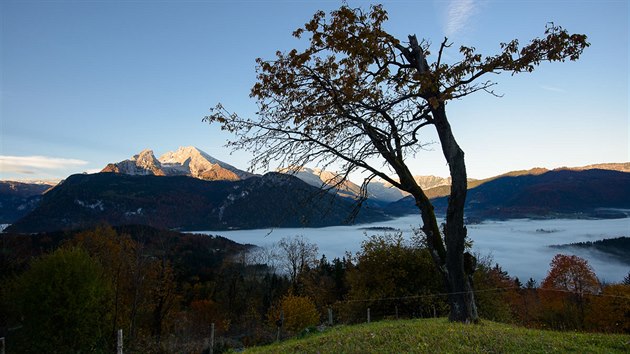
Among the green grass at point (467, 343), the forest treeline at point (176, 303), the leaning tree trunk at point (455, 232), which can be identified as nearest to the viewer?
the green grass at point (467, 343)

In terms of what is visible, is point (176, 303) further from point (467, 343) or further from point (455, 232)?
point (467, 343)

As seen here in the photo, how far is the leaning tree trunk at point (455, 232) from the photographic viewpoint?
1038 centimetres

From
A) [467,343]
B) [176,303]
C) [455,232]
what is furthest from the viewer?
[176,303]

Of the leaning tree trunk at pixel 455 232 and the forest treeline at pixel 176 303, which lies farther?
the forest treeline at pixel 176 303

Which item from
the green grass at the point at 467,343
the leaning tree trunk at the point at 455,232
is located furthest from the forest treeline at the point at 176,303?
the leaning tree trunk at the point at 455,232

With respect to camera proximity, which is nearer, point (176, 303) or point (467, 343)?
point (467, 343)

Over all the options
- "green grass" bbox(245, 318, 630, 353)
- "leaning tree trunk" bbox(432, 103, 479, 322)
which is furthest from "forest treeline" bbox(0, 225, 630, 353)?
"leaning tree trunk" bbox(432, 103, 479, 322)

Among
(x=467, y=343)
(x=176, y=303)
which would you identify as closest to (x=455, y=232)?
(x=467, y=343)

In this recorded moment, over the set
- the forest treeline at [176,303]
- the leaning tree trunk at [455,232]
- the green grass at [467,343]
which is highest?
the leaning tree trunk at [455,232]

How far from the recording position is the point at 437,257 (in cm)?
1109

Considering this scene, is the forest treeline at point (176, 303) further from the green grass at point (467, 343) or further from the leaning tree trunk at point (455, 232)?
the leaning tree trunk at point (455, 232)

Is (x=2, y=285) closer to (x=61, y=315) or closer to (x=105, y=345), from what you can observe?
(x=61, y=315)

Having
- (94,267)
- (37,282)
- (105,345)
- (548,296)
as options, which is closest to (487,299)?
(105,345)

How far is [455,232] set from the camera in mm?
10508
